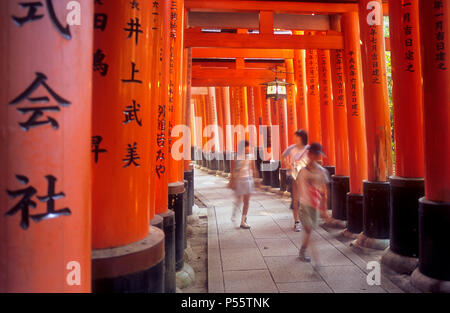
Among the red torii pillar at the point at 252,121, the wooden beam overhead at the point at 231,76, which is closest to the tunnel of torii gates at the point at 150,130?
the wooden beam overhead at the point at 231,76

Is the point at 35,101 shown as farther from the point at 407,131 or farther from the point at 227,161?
the point at 227,161

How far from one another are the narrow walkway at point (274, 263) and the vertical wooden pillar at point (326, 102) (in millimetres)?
2331

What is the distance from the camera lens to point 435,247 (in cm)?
349

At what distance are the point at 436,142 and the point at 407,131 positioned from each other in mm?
992

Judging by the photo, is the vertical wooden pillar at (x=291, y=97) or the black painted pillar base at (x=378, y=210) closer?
the black painted pillar base at (x=378, y=210)

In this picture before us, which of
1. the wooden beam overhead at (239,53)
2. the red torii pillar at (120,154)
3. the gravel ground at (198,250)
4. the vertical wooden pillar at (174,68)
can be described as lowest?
the gravel ground at (198,250)

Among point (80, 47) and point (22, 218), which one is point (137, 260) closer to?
point (22, 218)

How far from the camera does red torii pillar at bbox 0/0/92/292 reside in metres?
1.29

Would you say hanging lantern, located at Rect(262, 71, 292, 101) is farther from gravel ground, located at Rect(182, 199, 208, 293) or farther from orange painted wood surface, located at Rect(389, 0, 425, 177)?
orange painted wood surface, located at Rect(389, 0, 425, 177)

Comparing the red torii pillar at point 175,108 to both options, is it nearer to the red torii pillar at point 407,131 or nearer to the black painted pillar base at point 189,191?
the red torii pillar at point 407,131

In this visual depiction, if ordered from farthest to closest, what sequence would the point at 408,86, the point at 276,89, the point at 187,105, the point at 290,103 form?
the point at 290,103 → the point at 276,89 → the point at 187,105 → the point at 408,86

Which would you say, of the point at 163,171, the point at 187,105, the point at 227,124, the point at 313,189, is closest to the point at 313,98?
the point at 187,105

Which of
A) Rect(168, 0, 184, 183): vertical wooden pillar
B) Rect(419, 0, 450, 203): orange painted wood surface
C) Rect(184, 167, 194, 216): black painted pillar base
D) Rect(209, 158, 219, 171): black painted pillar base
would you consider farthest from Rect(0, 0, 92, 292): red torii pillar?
Rect(209, 158, 219, 171): black painted pillar base

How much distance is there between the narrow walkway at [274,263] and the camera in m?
3.86
